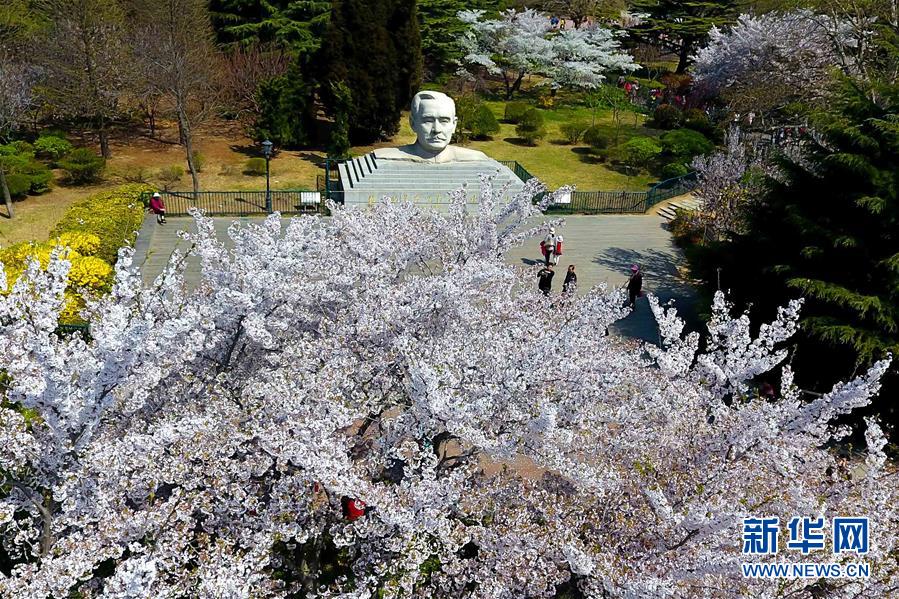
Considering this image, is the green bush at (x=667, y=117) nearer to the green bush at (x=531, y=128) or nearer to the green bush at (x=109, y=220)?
the green bush at (x=531, y=128)

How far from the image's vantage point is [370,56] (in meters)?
30.0

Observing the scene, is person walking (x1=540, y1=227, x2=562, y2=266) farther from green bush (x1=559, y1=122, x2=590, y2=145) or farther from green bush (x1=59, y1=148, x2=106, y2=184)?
green bush (x1=59, y1=148, x2=106, y2=184)

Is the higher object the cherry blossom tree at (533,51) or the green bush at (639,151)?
the cherry blossom tree at (533,51)

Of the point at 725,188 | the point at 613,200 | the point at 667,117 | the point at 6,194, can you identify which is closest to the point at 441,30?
the point at 667,117

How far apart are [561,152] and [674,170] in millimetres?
6236

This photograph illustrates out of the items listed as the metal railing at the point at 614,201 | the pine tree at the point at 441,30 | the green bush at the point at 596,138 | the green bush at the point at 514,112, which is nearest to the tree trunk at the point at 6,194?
the metal railing at the point at 614,201

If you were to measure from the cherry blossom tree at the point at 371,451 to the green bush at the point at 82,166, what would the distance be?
2066 cm

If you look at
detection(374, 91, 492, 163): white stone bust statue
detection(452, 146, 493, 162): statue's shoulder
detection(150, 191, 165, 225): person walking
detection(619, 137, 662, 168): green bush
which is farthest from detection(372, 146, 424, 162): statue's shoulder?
detection(619, 137, 662, 168): green bush

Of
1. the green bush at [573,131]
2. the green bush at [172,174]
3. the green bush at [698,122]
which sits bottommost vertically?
the green bush at [172,174]

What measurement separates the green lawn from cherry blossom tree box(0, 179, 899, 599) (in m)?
21.3

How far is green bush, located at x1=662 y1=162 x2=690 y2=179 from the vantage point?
28.3 m

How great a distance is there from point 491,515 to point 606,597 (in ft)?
4.55

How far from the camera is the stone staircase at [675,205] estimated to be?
77.0ft

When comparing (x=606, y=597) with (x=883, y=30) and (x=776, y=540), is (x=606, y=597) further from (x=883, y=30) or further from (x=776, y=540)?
(x=883, y=30)
